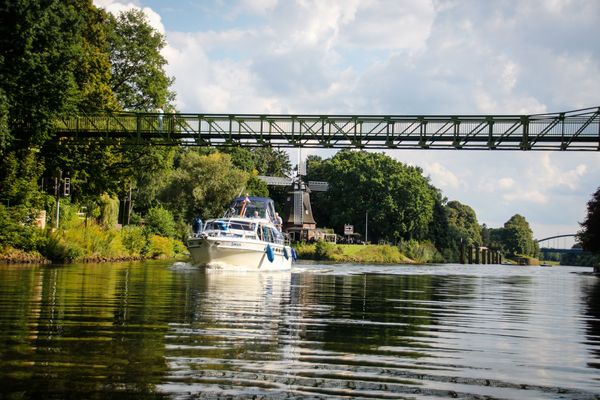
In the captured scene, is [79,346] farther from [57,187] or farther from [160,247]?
[160,247]

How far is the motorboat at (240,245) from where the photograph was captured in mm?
43094

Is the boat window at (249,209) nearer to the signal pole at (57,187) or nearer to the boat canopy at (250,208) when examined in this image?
the boat canopy at (250,208)

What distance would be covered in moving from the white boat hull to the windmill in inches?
3184

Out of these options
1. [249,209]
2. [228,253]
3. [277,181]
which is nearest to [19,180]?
[228,253]

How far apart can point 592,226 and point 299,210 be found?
6672 centimetres

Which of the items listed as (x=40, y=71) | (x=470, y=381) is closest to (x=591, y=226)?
(x=40, y=71)

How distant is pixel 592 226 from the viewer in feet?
222

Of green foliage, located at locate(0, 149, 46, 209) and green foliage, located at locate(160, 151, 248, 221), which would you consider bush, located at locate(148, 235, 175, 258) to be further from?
green foliage, located at locate(0, 149, 46, 209)

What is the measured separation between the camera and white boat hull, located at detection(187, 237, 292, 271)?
42938mm

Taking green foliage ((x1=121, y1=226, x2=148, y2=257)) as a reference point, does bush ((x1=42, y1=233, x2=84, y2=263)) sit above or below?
below

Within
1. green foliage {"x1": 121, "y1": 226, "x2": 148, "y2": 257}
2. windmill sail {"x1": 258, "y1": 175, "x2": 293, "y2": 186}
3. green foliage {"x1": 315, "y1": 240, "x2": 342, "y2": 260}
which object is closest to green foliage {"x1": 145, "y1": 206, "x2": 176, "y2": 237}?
green foliage {"x1": 121, "y1": 226, "x2": 148, "y2": 257}

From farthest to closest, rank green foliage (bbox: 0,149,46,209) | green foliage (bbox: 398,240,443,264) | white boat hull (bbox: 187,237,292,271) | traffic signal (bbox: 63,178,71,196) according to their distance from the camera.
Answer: green foliage (bbox: 398,240,443,264), traffic signal (bbox: 63,178,71,196), white boat hull (bbox: 187,237,292,271), green foliage (bbox: 0,149,46,209)

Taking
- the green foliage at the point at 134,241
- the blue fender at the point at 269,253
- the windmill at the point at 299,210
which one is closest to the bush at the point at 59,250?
the blue fender at the point at 269,253

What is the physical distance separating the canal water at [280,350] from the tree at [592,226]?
51.0m
